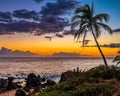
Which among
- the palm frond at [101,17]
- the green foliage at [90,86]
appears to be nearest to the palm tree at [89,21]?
the palm frond at [101,17]

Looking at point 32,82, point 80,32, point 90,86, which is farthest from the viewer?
point 32,82

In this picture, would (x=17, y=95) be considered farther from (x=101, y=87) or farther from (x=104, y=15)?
(x=101, y=87)

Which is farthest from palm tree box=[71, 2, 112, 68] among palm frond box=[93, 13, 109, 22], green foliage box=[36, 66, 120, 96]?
green foliage box=[36, 66, 120, 96]

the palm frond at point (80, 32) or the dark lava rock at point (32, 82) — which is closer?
the palm frond at point (80, 32)

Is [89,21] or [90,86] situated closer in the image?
[90,86]

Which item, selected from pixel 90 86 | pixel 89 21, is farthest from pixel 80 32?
pixel 90 86

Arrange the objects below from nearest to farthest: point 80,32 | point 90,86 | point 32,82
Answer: point 90,86, point 80,32, point 32,82

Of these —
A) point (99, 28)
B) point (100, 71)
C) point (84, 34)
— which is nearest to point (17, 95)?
point (84, 34)

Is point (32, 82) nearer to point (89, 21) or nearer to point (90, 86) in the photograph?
point (89, 21)

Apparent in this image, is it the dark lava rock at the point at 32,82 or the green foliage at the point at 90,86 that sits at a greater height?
the green foliage at the point at 90,86

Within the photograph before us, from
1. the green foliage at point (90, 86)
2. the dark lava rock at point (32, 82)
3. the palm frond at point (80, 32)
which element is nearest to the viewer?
the green foliage at point (90, 86)

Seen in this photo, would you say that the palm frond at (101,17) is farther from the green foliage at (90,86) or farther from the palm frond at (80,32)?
the green foliage at (90,86)

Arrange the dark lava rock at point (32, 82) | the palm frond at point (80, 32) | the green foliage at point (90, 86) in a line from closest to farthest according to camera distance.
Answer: the green foliage at point (90, 86)
the palm frond at point (80, 32)
the dark lava rock at point (32, 82)

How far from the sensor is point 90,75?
8.16m
